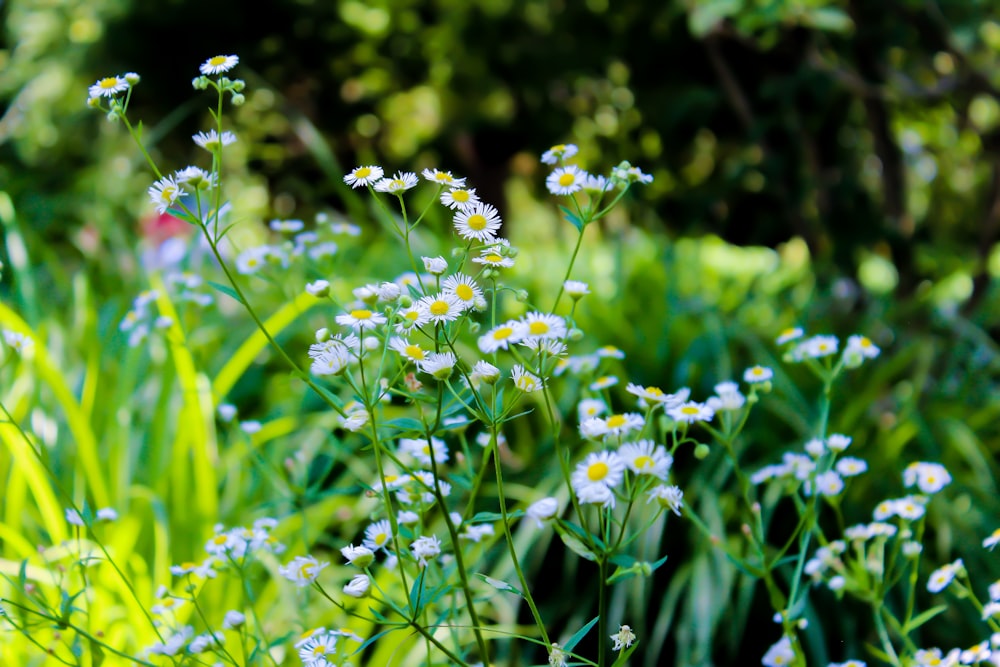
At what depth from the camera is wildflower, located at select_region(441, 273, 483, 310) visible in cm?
75

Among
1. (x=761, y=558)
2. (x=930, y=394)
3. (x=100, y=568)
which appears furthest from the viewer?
(x=930, y=394)

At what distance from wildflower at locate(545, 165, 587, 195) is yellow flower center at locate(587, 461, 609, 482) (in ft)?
0.84

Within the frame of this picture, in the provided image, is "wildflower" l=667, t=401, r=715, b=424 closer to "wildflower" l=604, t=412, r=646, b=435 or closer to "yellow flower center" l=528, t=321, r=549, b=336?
"wildflower" l=604, t=412, r=646, b=435

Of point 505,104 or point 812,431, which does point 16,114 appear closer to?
point 505,104

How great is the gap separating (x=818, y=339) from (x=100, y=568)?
3.62 feet

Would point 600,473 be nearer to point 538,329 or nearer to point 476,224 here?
point 538,329

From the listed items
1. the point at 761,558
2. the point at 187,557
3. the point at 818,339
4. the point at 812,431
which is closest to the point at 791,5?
the point at 812,431

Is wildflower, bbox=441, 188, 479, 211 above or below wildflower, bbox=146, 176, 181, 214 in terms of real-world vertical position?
below

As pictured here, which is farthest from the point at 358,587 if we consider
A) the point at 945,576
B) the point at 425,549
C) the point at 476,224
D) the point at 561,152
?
the point at 945,576

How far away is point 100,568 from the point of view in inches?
53.8

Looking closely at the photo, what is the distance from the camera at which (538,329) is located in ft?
2.36

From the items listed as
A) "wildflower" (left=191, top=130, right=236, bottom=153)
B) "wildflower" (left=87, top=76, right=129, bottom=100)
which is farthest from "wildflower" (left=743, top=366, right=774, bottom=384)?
"wildflower" (left=87, top=76, right=129, bottom=100)

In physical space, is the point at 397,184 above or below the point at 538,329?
above

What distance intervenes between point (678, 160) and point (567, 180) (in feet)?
7.75
